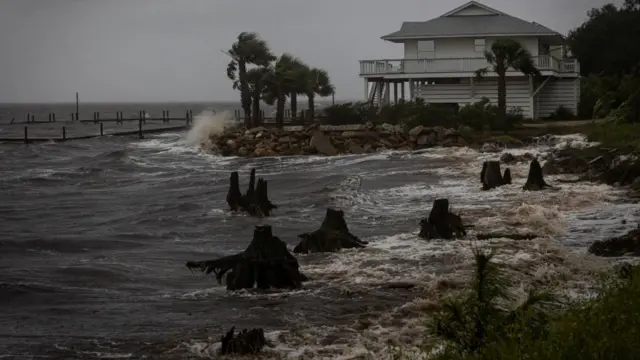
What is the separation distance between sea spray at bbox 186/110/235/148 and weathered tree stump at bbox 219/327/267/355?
50.4 metres

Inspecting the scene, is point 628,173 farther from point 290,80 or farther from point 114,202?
point 290,80

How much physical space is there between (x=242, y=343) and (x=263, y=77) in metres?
46.7

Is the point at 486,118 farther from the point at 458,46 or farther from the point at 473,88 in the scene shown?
the point at 458,46

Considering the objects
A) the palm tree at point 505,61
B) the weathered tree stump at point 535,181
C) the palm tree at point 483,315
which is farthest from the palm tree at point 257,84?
the palm tree at point 483,315

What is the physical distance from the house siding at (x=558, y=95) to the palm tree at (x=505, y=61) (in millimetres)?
4019

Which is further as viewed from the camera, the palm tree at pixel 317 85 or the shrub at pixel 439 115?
the palm tree at pixel 317 85

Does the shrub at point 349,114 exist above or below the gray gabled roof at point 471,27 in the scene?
below

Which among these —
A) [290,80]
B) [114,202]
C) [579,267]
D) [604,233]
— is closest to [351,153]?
[290,80]

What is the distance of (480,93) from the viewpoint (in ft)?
183

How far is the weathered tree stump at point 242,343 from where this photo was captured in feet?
43.4

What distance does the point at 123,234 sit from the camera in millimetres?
26750

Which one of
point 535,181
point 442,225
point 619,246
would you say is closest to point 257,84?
point 535,181

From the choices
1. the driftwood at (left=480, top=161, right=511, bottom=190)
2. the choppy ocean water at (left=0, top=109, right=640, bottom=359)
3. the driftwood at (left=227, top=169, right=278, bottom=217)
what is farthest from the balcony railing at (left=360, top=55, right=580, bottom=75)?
the driftwood at (left=227, top=169, right=278, bottom=217)

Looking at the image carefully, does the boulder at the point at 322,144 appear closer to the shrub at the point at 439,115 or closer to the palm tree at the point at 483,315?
the shrub at the point at 439,115
